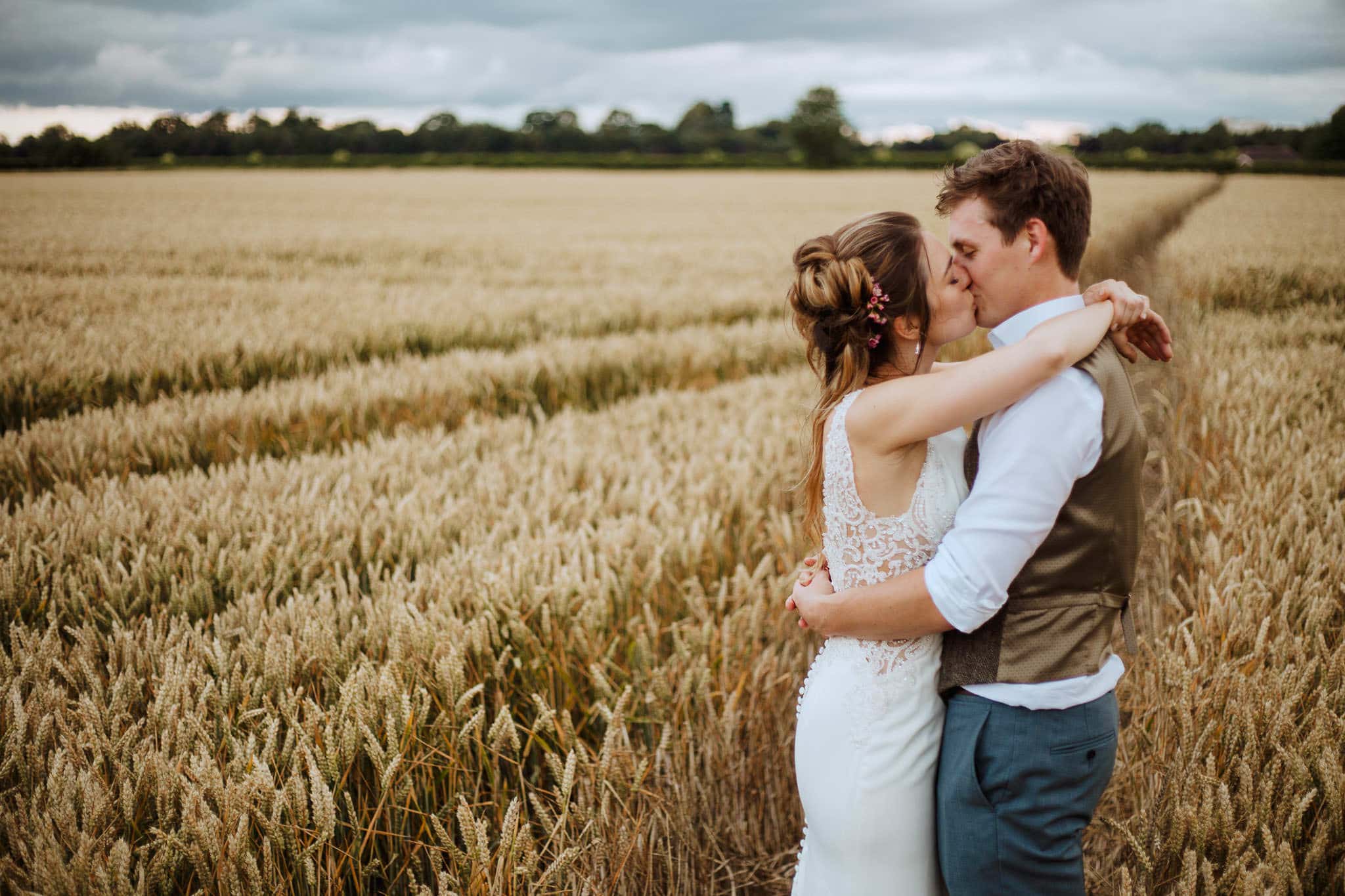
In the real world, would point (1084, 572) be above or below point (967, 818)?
above

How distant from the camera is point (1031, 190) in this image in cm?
131

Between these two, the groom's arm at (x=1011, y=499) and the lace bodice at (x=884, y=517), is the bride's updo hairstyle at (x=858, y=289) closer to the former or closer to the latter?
the lace bodice at (x=884, y=517)

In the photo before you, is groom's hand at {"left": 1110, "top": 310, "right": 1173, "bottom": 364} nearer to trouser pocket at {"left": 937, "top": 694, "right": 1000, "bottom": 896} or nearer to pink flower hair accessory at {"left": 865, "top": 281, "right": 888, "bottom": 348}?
pink flower hair accessory at {"left": 865, "top": 281, "right": 888, "bottom": 348}

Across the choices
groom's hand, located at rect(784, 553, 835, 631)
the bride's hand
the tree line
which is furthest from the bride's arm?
the tree line

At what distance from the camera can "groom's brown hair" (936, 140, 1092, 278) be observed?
1315 millimetres

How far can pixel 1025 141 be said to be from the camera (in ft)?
4.55

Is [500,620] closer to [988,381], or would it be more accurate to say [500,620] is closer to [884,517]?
[884,517]

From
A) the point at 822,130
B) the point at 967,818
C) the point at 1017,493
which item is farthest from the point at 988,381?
the point at 822,130

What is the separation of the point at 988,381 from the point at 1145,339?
1.52 feet

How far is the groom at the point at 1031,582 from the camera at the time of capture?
1.27 metres

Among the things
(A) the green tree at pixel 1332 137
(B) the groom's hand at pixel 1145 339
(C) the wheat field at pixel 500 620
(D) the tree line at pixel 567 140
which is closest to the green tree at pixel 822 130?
(D) the tree line at pixel 567 140

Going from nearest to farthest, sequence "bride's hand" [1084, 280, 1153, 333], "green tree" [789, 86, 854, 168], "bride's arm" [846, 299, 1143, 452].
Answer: "bride's arm" [846, 299, 1143, 452], "bride's hand" [1084, 280, 1153, 333], "green tree" [789, 86, 854, 168]

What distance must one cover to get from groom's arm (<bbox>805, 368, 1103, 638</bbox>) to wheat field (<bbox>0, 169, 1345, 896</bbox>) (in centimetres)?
58

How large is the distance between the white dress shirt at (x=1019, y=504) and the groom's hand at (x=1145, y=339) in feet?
0.61
